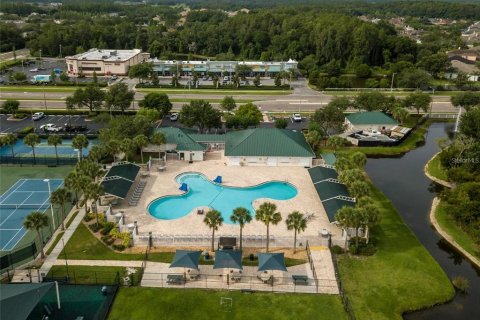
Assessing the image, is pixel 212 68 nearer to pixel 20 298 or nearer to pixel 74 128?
pixel 74 128

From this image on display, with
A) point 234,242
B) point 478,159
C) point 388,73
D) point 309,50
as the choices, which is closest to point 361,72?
point 388,73

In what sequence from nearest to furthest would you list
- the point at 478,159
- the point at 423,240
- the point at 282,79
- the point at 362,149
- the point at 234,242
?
the point at 234,242 → the point at 423,240 → the point at 478,159 → the point at 362,149 → the point at 282,79

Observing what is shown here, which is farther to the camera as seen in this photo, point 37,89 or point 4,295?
point 37,89

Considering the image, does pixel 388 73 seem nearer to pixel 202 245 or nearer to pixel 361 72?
pixel 361 72

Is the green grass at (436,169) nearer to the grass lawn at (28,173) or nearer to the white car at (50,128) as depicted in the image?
the grass lawn at (28,173)

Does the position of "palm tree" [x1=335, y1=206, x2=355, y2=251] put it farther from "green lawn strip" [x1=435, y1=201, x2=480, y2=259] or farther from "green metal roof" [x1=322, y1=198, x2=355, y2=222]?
"green lawn strip" [x1=435, y1=201, x2=480, y2=259]

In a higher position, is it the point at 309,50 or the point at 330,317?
the point at 309,50

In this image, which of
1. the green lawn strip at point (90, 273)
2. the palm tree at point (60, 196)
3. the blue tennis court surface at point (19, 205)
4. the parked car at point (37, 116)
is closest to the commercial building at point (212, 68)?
the parked car at point (37, 116)
